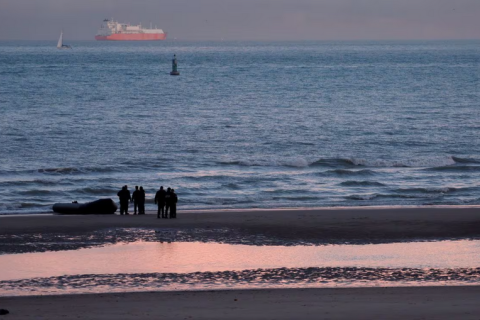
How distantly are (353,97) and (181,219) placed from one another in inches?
2511

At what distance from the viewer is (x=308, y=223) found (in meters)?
25.3

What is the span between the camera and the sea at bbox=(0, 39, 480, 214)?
3466 cm

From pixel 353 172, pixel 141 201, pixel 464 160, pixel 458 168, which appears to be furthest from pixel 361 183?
pixel 141 201

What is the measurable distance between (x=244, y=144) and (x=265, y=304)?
36.3 metres

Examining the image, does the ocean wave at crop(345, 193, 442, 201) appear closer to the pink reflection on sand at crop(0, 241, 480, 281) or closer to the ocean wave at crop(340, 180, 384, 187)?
the ocean wave at crop(340, 180, 384, 187)

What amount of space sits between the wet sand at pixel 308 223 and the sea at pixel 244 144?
3.62m

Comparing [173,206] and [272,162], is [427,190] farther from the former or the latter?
[173,206]

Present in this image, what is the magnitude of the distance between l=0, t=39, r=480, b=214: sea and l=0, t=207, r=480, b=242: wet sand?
11.9ft

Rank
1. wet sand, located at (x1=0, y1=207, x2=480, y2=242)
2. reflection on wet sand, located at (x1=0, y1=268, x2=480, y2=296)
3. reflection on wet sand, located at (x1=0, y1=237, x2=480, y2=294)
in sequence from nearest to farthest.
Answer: reflection on wet sand, located at (x1=0, y1=268, x2=480, y2=296) → reflection on wet sand, located at (x1=0, y1=237, x2=480, y2=294) → wet sand, located at (x1=0, y1=207, x2=480, y2=242)

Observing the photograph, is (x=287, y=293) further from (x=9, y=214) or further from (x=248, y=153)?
(x=248, y=153)

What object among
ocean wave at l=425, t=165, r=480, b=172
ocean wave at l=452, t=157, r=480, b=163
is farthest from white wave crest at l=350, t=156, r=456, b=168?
ocean wave at l=425, t=165, r=480, b=172

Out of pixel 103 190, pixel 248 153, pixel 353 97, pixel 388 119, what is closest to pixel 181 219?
pixel 103 190

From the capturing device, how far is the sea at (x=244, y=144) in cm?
3466

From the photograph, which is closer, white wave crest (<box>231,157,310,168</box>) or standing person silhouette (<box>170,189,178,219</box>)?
standing person silhouette (<box>170,189,178,219</box>)
